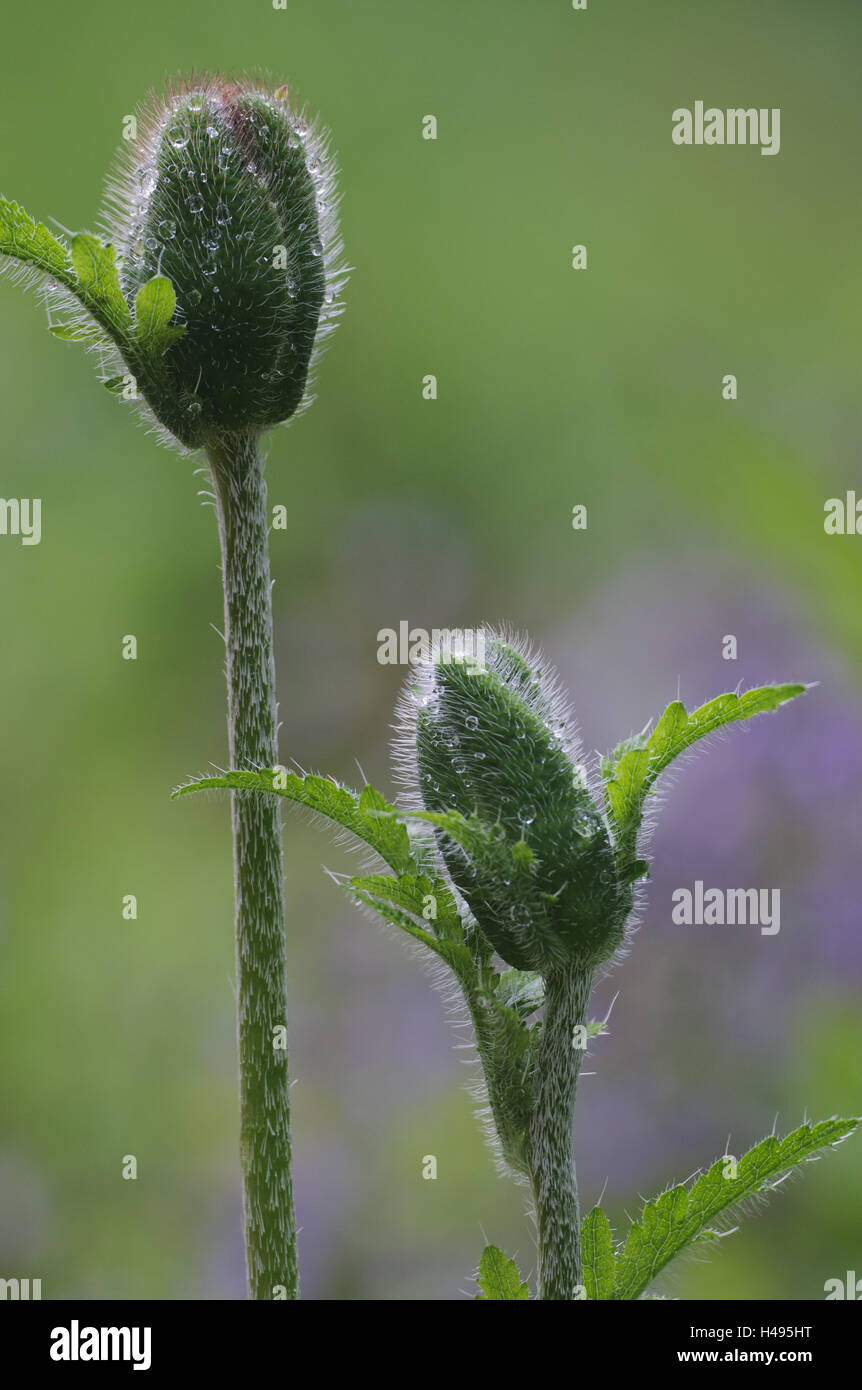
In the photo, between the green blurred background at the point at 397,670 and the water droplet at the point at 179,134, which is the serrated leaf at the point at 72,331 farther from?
the green blurred background at the point at 397,670

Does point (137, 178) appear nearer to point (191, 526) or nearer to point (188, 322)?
point (188, 322)

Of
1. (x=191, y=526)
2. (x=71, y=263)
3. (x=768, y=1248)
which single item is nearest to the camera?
(x=71, y=263)

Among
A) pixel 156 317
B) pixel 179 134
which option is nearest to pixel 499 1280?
pixel 156 317

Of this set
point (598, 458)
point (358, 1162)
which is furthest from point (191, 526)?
A: point (358, 1162)

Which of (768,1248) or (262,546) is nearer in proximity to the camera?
(262,546)

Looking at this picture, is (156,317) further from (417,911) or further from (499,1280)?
(499,1280)

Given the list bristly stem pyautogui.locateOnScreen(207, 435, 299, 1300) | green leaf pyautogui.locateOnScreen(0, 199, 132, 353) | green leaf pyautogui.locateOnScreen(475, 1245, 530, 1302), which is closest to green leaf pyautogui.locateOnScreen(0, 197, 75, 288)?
green leaf pyautogui.locateOnScreen(0, 199, 132, 353)

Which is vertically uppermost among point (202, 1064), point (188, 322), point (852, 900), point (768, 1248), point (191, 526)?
point (191, 526)

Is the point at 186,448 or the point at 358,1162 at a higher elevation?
the point at 186,448

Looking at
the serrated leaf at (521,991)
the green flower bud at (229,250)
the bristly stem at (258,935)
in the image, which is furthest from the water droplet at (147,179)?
the serrated leaf at (521,991)
